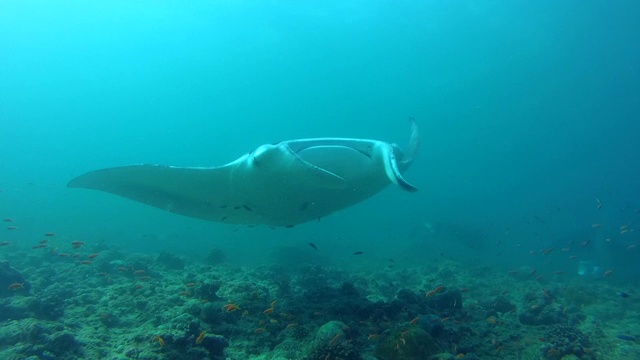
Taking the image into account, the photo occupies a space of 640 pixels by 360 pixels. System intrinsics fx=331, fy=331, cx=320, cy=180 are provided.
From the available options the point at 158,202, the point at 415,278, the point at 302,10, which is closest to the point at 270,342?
the point at 158,202

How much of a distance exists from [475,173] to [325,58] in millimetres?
91409

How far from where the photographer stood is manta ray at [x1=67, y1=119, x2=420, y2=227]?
5.02m

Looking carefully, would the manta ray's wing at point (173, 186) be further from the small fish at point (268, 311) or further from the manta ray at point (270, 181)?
the small fish at point (268, 311)

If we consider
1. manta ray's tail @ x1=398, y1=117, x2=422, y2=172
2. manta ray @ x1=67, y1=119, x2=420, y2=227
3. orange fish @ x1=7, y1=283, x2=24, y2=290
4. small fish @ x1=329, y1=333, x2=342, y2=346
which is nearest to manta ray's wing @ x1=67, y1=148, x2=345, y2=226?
manta ray @ x1=67, y1=119, x2=420, y2=227

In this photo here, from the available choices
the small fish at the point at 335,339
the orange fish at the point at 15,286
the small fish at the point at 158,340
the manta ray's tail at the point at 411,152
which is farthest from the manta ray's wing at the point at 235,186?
the orange fish at the point at 15,286

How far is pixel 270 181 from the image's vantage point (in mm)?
5359

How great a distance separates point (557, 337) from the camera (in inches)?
254

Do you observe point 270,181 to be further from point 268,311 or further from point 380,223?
point 380,223

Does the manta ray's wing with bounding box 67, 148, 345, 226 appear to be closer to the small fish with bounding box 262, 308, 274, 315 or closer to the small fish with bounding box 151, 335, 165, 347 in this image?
the small fish with bounding box 262, 308, 274, 315

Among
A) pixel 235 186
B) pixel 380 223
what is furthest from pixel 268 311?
pixel 380 223

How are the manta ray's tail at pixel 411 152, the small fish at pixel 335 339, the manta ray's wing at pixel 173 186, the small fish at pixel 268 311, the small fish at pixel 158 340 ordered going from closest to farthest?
the small fish at pixel 158 340, the small fish at pixel 335 339, the manta ray's wing at pixel 173 186, the small fish at pixel 268 311, the manta ray's tail at pixel 411 152

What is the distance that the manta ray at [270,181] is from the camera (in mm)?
5021

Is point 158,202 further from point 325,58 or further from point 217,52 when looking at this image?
point 217,52

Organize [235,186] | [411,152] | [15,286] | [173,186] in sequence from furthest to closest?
[411,152] → [15,286] → [173,186] → [235,186]
